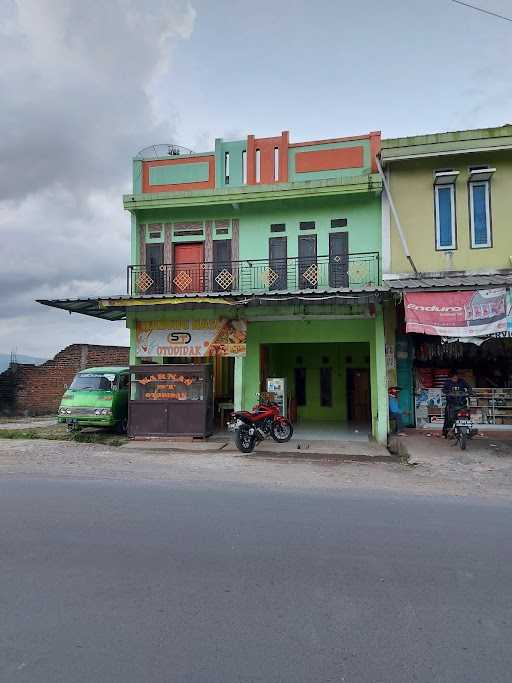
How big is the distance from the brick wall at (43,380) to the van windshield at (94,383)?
7.52m

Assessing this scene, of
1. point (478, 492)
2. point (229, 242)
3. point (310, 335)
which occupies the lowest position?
point (478, 492)

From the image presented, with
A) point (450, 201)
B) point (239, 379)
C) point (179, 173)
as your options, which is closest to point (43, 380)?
point (179, 173)

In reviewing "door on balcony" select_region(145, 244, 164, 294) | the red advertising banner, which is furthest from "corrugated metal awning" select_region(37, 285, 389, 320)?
"door on balcony" select_region(145, 244, 164, 294)

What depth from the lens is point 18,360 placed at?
74.9 feet

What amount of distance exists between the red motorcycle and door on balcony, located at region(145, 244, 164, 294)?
5.47 meters

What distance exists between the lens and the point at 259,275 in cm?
1542

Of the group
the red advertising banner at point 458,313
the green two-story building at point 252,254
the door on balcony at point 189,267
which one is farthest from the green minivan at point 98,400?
the red advertising banner at point 458,313

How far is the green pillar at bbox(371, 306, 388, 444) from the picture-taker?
44.2 feet

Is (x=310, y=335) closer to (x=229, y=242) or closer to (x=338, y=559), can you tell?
(x=229, y=242)

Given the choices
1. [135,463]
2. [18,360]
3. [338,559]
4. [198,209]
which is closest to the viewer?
[338,559]

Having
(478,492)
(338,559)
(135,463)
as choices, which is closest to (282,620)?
(338,559)

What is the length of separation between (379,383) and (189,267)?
702 centimetres

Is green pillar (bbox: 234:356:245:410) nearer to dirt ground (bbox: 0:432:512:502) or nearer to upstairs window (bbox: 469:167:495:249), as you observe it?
dirt ground (bbox: 0:432:512:502)

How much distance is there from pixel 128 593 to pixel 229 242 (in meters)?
13.2
